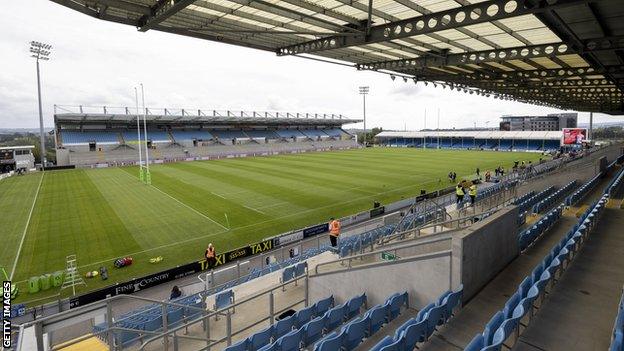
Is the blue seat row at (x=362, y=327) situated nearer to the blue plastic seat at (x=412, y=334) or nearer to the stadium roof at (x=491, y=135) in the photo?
the blue plastic seat at (x=412, y=334)

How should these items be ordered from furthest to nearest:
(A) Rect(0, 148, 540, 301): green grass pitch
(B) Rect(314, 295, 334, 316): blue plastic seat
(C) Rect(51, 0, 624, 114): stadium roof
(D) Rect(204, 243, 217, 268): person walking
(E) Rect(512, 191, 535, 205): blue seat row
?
(A) Rect(0, 148, 540, 301): green grass pitch → (E) Rect(512, 191, 535, 205): blue seat row → (D) Rect(204, 243, 217, 268): person walking → (C) Rect(51, 0, 624, 114): stadium roof → (B) Rect(314, 295, 334, 316): blue plastic seat

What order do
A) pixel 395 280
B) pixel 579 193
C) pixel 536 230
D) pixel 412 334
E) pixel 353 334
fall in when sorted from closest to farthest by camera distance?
pixel 412 334, pixel 353 334, pixel 395 280, pixel 536 230, pixel 579 193

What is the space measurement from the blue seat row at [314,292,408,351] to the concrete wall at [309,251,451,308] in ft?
0.98

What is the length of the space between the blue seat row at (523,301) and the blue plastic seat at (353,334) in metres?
1.61

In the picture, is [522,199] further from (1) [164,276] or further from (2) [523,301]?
(1) [164,276]

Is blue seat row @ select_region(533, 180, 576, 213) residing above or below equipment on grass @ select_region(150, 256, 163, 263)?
above

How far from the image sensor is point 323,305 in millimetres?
7336

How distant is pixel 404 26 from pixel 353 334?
8.36m

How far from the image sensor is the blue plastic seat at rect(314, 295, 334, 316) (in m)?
7.15

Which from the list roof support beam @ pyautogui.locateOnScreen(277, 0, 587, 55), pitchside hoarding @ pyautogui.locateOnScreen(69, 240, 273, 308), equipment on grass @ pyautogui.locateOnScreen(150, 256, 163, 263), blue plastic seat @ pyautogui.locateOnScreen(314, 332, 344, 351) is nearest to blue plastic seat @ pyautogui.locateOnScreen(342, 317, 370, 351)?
blue plastic seat @ pyautogui.locateOnScreen(314, 332, 344, 351)

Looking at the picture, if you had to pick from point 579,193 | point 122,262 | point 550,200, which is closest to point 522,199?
point 550,200

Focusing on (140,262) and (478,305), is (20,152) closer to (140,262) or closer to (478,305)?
(140,262)

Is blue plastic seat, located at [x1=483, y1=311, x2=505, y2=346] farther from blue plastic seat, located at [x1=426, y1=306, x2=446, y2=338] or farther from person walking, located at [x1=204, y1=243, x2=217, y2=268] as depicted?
person walking, located at [x1=204, y1=243, x2=217, y2=268]

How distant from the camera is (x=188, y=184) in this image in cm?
3183
